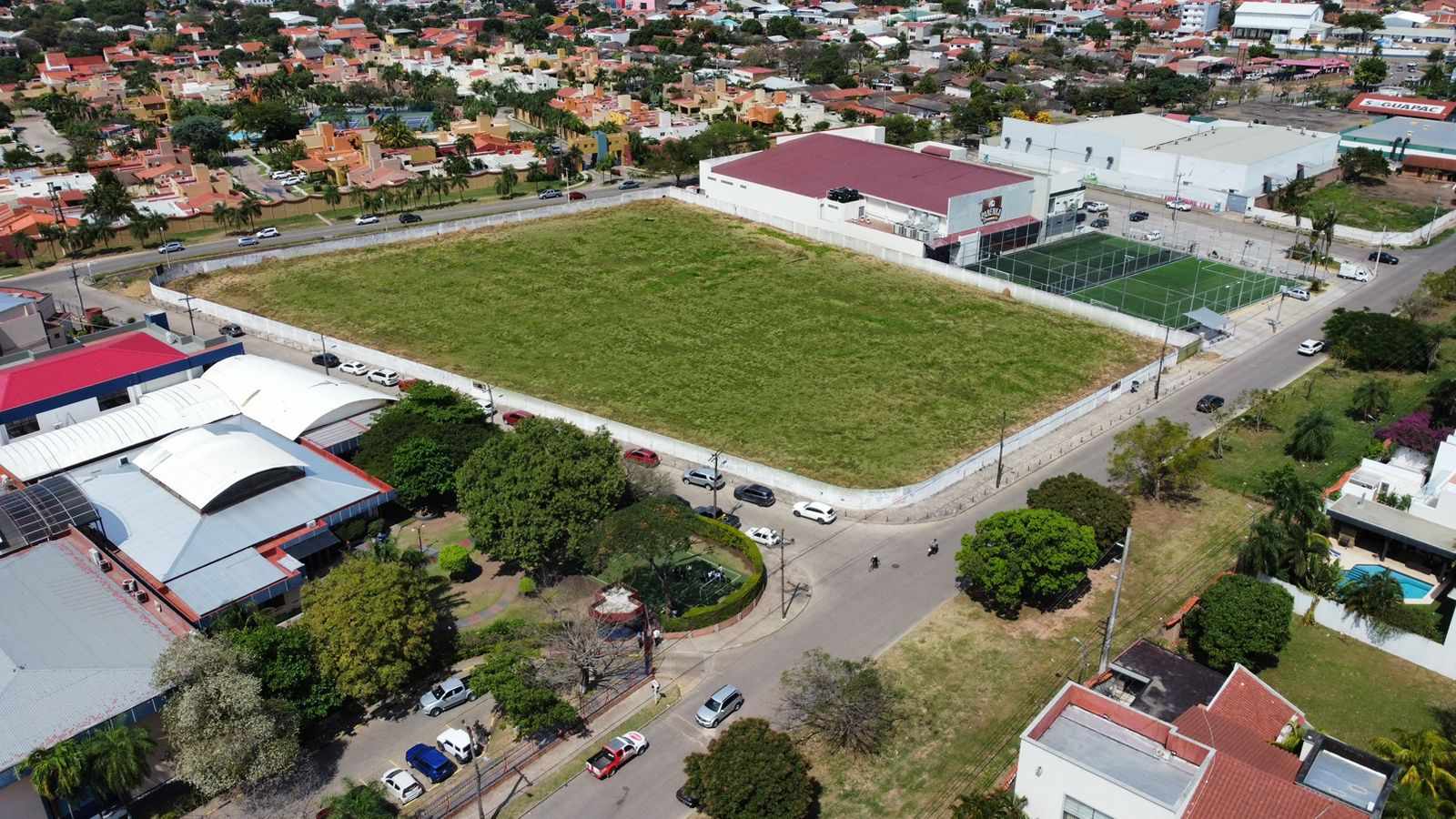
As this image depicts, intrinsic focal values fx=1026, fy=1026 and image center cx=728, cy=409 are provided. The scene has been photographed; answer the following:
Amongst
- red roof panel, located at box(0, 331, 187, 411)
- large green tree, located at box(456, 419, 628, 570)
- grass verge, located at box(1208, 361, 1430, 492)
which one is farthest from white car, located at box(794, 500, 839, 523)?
red roof panel, located at box(0, 331, 187, 411)

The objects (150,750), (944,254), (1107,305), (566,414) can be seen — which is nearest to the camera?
(150,750)

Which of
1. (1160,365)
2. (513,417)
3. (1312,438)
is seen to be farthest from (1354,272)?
(513,417)

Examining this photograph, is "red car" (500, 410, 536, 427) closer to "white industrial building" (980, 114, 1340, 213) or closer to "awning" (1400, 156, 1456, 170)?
"white industrial building" (980, 114, 1340, 213)

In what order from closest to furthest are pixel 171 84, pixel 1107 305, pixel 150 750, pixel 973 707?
1. pixel 150 750
2. pixel 973 707
3. pixel 1107 305
4. pixel 171 84

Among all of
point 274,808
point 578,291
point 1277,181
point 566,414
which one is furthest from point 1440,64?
point 274,808

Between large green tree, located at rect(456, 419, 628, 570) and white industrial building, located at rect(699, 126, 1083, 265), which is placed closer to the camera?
large green tree, located at rect(456, 419, 628, 570)

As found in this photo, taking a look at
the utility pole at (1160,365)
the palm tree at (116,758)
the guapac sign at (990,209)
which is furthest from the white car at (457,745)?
the guapac sign at (990,209)

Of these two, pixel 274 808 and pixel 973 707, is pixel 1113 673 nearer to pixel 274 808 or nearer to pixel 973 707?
pixel 973 707
